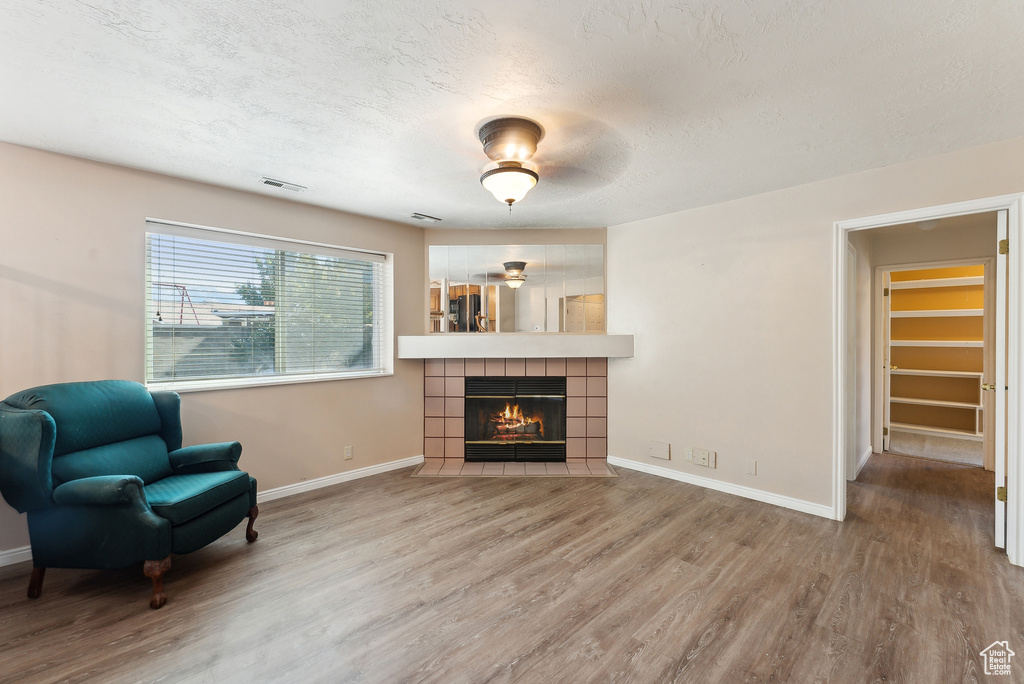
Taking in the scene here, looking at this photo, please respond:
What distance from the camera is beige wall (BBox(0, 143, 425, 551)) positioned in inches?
92.8

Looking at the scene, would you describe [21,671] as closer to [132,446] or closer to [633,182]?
[132,446]

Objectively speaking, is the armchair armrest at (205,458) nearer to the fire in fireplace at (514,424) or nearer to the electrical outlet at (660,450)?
the fire in fireplace at (514,424)

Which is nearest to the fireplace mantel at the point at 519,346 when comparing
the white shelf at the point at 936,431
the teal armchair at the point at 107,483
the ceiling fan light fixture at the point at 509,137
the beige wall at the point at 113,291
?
the beige wall at the point at 113,291

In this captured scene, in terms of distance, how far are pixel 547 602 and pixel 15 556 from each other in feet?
9.61

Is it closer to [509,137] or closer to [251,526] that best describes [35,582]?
[251,526]

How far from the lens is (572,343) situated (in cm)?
396

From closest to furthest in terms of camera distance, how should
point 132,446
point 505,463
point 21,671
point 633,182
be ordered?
point 21,671, point 132,446, point 633,182, point 505,463

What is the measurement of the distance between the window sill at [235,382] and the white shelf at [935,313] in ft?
20.9

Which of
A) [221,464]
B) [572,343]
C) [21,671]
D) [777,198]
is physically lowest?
[21,671]

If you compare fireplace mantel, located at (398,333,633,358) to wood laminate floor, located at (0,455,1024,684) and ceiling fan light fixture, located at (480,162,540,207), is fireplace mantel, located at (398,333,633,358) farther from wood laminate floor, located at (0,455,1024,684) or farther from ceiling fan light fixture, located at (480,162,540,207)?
ceiling fan light fixture, located at (480,162,540,207)

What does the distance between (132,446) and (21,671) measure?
1.10 metres

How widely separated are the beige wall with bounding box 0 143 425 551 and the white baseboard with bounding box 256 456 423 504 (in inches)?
2.0

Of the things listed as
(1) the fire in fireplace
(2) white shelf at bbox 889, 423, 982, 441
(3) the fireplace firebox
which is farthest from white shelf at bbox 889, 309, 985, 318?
(1) the fire in fireplace

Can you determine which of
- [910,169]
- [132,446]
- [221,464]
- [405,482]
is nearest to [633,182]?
[910,169]
